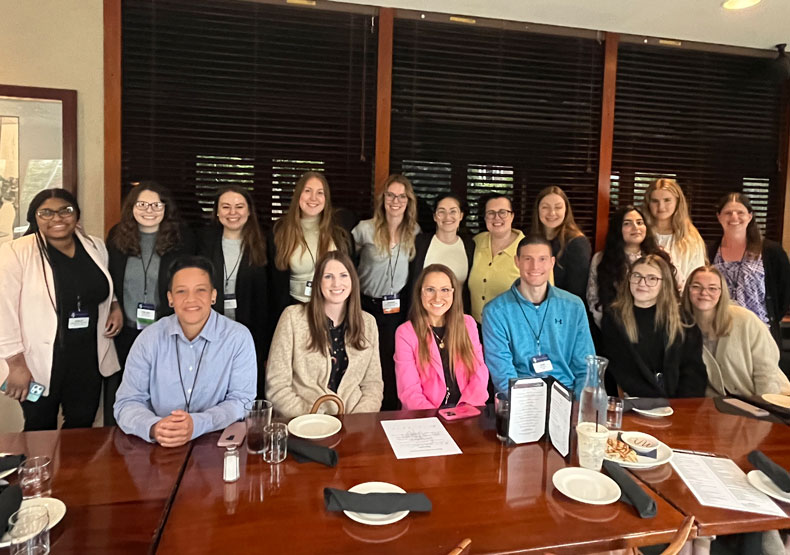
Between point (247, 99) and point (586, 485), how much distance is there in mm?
3000

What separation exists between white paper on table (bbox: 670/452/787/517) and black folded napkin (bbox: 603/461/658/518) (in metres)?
0.18

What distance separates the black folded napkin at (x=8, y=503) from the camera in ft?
3.73

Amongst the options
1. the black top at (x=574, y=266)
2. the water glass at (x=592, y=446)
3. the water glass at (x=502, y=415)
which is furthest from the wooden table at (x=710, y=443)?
the black top at (x=574, y=266)

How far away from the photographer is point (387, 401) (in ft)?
10.4

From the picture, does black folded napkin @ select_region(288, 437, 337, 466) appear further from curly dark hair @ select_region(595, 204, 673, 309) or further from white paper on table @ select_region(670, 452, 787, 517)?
curly dark hair @ select_region(595, 204, 673, 309)

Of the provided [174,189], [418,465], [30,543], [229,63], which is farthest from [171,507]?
[229,63]

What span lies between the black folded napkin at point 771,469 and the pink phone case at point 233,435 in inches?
61.3

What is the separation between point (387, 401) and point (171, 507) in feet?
6.47

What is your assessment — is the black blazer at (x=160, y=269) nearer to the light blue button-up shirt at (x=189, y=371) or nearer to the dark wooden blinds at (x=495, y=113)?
the light blue button-up shirt at (x=189, y=371)

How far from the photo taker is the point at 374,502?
4.12 feet

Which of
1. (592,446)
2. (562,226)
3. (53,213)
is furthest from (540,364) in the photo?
(53,213)

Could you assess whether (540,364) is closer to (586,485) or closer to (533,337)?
(533,337)

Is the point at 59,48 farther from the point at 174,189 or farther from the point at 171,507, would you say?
the point at 171,507

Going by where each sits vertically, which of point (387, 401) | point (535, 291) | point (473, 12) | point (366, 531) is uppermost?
point (473, 12)
